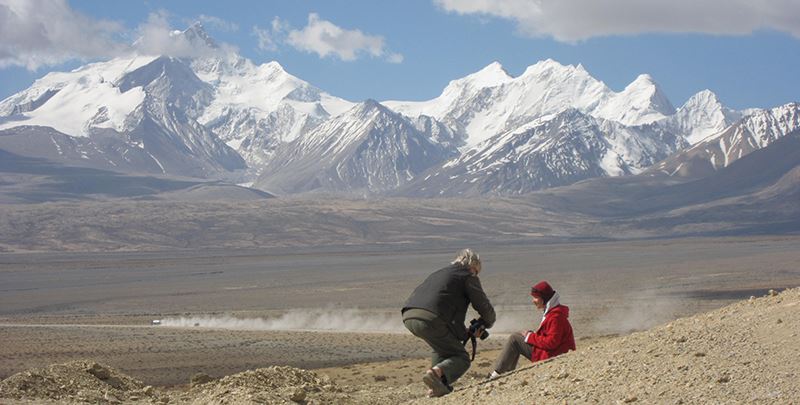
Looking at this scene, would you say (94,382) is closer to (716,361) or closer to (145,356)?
(716,361)

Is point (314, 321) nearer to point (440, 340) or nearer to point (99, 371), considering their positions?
point (99, 371)

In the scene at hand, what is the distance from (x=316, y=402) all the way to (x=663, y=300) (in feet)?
169

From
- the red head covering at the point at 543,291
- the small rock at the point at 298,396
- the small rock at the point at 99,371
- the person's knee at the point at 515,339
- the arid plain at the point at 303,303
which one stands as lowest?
the arid plain at the point at 303,303

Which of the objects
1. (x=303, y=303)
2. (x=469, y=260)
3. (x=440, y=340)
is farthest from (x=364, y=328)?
(x=469, y=260)

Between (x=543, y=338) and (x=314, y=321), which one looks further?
(x=314, y=321)

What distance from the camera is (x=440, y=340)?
13.6m

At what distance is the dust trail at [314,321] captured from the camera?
2007 inches

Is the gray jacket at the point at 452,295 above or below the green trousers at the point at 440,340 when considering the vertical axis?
above

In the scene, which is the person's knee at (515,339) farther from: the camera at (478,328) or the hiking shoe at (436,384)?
the hiking shoe at (436,384)

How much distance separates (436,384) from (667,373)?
3091 millimetres

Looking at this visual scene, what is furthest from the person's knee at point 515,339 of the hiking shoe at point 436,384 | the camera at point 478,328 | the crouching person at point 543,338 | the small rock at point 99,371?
the small rock at point 99,371

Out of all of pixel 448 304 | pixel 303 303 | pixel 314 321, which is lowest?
pixel 303 303

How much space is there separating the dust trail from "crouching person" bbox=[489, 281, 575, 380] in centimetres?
3286

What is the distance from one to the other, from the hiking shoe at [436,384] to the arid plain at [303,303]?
11.9 meters
